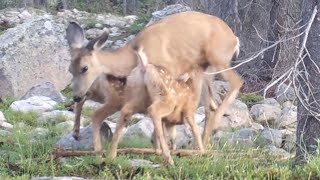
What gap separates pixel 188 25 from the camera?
9.98 meters

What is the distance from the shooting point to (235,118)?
12156 millimetres

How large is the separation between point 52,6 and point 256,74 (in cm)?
→ 2506

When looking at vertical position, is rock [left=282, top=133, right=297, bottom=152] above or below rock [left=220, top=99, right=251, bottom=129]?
above

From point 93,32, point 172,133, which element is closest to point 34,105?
point 172,133

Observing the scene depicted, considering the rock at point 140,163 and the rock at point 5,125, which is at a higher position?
the rock at point 140,163

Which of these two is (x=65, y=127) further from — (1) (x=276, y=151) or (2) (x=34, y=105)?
(1) (x=276, y=151)

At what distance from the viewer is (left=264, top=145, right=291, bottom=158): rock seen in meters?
8.94

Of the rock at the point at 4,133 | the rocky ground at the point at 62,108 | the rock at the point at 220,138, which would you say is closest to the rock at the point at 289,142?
the rocky ground at the point at 62,108

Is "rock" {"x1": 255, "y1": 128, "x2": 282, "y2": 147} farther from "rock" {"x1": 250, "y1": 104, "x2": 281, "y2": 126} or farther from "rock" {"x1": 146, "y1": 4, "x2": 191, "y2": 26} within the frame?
"rock" {"x1": 146, "y1": 4, "x2": 191, "y2": 26}

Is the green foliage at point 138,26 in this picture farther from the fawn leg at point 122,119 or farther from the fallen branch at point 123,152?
the fallen branch at point 123,152

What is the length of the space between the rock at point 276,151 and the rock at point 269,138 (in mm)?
285

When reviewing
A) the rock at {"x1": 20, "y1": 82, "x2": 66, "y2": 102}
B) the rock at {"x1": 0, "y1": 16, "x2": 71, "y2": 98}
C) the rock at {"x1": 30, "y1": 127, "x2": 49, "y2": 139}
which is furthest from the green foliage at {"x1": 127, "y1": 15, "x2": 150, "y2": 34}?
the rock at {"x1": 30, "y1": 127, "x2": 49, "y2": 139}

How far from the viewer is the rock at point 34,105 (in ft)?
42.9

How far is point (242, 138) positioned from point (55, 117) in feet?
10.5
